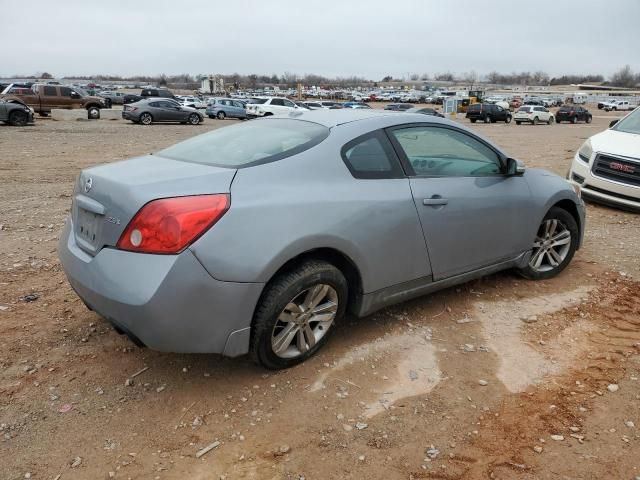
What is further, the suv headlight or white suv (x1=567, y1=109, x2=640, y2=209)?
the suv headlight

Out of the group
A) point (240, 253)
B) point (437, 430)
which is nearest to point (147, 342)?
point (240, 253)

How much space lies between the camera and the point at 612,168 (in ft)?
24.5

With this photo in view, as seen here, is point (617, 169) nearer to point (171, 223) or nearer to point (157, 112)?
point (171, 223)

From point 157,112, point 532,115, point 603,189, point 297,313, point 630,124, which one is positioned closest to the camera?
point 297,313

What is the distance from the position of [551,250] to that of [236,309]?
3.29 meters

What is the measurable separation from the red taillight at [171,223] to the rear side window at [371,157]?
0.99m

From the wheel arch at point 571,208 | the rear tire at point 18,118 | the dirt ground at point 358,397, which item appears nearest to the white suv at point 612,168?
the wheel arch at point 571,208

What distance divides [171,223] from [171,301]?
15.1 inches

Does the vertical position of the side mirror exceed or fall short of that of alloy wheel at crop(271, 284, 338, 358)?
it exceeds it

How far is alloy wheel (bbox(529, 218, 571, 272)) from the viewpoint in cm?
460

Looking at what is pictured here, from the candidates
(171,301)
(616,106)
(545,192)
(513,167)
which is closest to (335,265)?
(171,301)

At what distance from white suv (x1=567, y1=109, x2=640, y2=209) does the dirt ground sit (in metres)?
Answer: 3.43

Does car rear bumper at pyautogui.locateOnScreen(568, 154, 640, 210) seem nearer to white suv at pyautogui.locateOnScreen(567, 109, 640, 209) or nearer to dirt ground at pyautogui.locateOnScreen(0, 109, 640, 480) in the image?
white suv at pyautogui.locateOnScreen(567, 109, 640, 209)

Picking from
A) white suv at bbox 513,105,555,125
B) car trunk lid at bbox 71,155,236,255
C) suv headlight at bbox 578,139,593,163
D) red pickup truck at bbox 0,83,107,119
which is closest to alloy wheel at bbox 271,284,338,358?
car trunk lid at bbox 71,155,236,255
